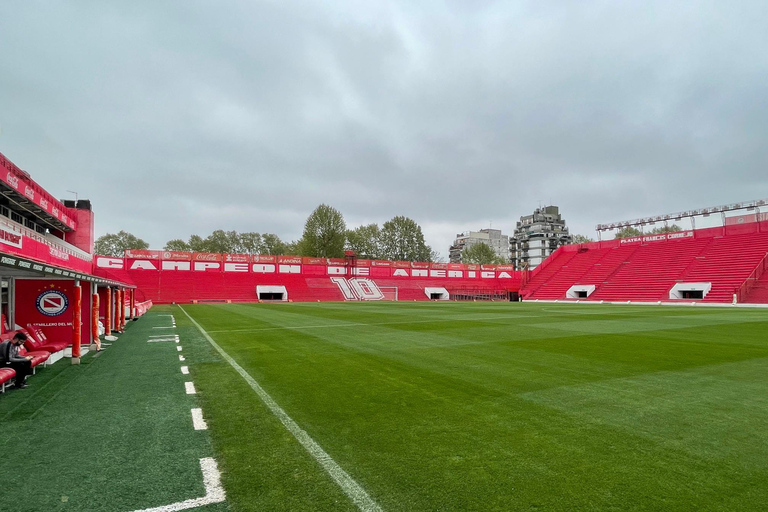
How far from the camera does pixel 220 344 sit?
12.1 meters

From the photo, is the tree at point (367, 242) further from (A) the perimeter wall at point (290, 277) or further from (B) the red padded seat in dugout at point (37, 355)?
(B) the red padded seat in dugout at point (37, 355)

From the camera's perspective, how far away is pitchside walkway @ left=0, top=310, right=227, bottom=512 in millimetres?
3270

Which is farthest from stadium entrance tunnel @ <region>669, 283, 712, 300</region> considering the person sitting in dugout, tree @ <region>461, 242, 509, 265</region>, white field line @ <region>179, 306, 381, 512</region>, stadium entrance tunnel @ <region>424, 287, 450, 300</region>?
tree @ <region>461, 242, 509, 265</region>

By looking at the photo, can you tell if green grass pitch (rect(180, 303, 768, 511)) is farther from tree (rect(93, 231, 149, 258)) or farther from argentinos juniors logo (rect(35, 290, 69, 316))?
tree (rect(93, 231, 149, 258))

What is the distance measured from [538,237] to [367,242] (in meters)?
61.2

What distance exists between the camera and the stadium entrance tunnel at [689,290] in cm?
4031

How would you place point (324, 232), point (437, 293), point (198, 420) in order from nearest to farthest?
point (198, 420) → point (437, 293) → point (324, 232)

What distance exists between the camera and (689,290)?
41.4m

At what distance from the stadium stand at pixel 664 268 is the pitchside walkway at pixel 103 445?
45.5m

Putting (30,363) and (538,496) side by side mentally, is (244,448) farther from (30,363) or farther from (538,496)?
(30,363)

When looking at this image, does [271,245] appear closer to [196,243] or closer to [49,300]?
[196,243]

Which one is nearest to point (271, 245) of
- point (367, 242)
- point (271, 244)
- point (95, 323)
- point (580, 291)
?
point (271, 244)

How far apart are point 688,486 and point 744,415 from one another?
8.92 feet

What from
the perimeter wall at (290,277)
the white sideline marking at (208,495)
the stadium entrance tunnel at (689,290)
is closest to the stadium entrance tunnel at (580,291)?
the stadium entrance tunnel at (689,290)
